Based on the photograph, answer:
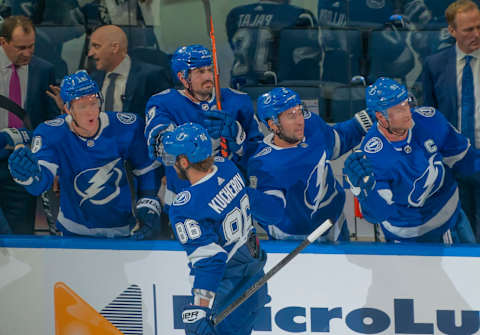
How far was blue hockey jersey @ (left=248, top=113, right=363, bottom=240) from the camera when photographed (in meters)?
3.80

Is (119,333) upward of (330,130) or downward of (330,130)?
downward

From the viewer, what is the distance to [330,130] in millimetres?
4082

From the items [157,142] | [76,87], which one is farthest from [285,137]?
[76,87]

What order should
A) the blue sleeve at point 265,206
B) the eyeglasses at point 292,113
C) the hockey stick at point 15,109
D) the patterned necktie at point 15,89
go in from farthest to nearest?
1. the patterned necktie at point 15,89
2. the hockey stick at point 15,109
3. the eyeglasses at point 292,113
4. the blue sleeve at point 265,206

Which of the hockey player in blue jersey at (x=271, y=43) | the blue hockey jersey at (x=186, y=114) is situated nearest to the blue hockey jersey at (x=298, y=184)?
the blue hockey jersey at (x=186, y=114)

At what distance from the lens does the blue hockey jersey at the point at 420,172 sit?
12.6 feet

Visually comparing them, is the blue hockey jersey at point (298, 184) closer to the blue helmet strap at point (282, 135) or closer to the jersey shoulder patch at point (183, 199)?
the blue helmet strap at point (282, 135)

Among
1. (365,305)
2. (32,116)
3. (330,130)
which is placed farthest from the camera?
(32,116)

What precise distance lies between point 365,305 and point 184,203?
1016 mm

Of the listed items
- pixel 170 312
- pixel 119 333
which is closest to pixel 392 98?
pixel 170 312

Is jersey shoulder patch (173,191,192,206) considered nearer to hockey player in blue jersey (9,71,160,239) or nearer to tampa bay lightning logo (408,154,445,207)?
hockey player in blue jersey (9,71,160,239)

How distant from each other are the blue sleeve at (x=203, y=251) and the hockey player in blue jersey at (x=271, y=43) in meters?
2.24

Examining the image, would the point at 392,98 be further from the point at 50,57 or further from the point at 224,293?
the point at 50,57

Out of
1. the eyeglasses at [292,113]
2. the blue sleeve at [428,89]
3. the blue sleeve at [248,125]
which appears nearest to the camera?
the eyeglasses at [292,113]
